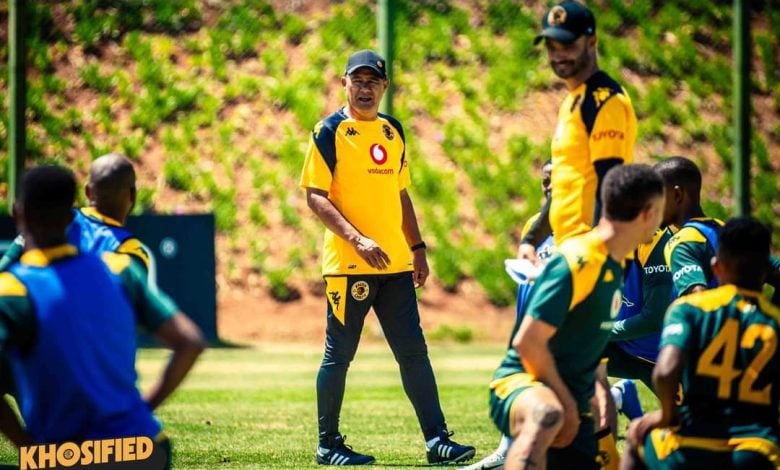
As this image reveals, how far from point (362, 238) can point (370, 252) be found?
0.12 metres

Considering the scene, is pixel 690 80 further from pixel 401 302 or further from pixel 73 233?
pixel 73 233

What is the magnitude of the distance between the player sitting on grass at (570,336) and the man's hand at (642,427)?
0.16 meters

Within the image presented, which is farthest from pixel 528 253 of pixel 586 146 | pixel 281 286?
pixel 281 286

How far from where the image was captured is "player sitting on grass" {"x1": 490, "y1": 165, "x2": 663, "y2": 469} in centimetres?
514

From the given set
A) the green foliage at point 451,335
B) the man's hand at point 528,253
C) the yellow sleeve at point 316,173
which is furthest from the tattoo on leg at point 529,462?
the green foliage at point 451,335

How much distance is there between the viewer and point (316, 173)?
26.5ft

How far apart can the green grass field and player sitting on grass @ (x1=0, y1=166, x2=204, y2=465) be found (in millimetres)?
2788

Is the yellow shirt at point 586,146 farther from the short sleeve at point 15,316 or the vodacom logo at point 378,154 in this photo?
the short sleeve at point 15,316

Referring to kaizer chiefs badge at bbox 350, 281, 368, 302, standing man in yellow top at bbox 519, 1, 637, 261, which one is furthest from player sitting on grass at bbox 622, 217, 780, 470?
kaizer chiefs badge at bbox 350, 281, 368, 302

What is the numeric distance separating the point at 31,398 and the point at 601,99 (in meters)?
2.84

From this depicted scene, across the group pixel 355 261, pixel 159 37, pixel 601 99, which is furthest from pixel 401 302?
pixel 159 37

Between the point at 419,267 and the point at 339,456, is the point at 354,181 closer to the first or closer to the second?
the point at 419,267

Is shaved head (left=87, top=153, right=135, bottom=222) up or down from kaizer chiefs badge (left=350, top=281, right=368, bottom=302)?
up

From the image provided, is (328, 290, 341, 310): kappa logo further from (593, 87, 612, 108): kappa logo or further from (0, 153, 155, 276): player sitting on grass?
(593, 87, 612, 108): kappa logo
